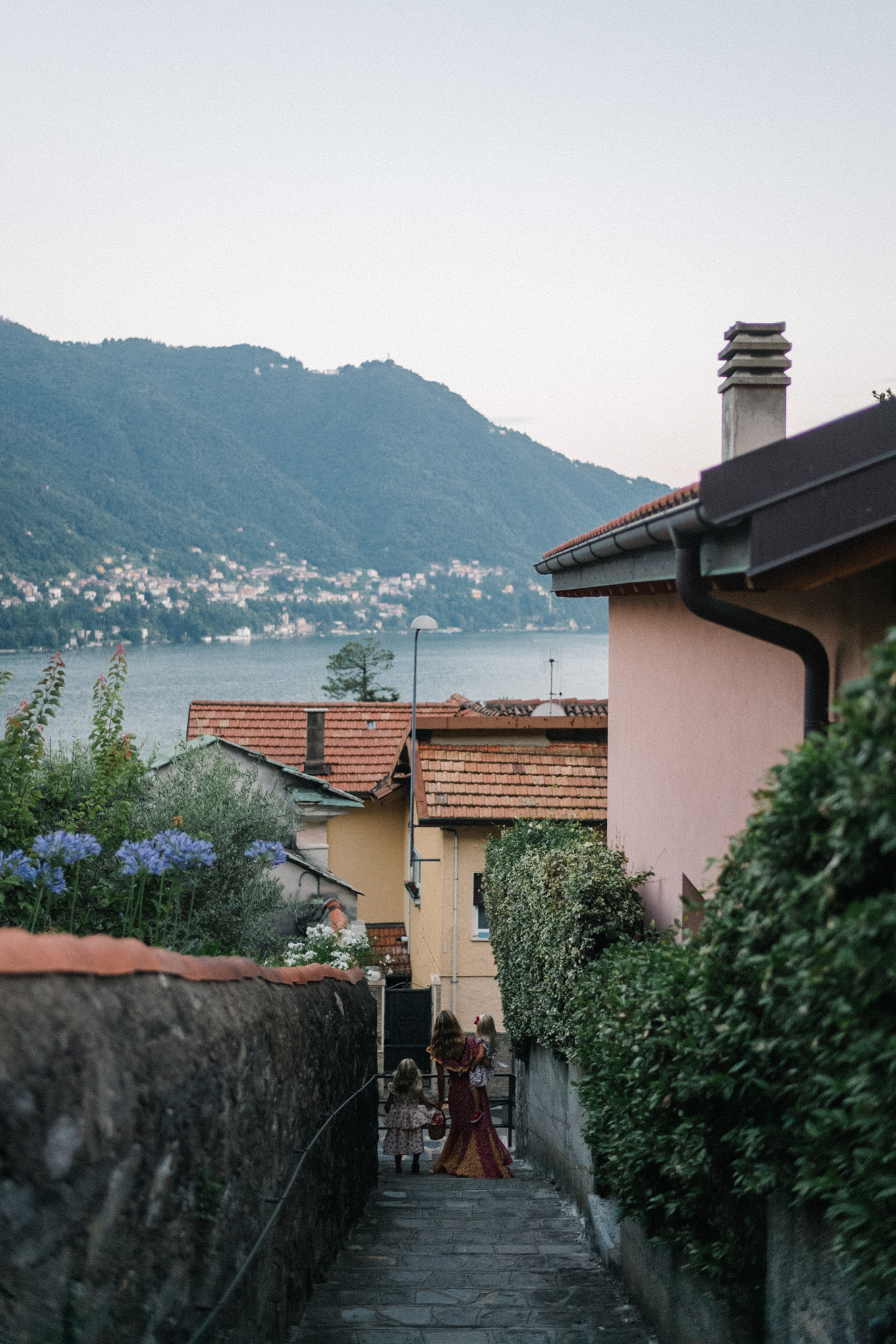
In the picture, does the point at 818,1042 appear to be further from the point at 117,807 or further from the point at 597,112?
the point at 597,112

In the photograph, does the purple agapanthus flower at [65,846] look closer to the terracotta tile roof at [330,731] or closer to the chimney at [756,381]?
the chimney at [756,381]

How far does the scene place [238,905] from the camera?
8703mm

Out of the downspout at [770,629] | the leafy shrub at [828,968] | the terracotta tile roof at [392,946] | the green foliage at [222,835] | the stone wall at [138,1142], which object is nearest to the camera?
the stone wall at [138,1142]

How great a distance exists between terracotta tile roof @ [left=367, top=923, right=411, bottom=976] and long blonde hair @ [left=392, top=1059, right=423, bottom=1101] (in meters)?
10.3

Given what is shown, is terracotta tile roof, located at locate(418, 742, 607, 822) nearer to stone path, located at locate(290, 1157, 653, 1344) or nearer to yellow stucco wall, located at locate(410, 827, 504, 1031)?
yellow stucco wall, located at locate(410, 827, 504, 1031)

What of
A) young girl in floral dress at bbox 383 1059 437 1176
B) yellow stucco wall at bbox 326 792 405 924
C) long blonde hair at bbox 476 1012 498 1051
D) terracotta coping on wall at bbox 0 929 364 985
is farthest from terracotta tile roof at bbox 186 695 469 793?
terracotta coping on wall at bbox 0 929 364 985

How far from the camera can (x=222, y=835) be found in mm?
9062

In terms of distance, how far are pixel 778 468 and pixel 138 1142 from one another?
3.80 m

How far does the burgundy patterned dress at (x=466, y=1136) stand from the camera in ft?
38.1

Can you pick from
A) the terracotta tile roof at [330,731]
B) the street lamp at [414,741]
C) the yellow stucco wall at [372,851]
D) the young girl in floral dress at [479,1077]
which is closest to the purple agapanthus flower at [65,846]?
the young girl in floral dress at [479,1077]

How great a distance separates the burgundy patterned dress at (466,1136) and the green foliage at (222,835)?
9.49 feet

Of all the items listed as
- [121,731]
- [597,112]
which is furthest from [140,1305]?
[597,112]

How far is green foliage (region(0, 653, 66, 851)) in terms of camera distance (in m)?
7.14

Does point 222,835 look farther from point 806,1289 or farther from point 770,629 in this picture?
point 806,1289
